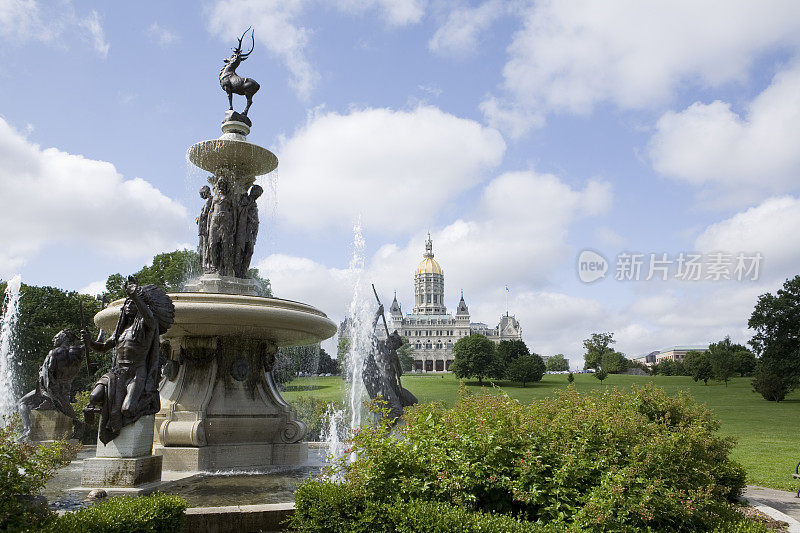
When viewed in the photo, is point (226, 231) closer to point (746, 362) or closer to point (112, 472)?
point (112, 472)

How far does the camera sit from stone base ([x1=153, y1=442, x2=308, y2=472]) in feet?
27.0

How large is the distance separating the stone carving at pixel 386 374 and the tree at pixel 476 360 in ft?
181

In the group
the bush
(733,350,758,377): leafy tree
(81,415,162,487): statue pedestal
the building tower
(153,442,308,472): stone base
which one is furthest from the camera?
the building tower

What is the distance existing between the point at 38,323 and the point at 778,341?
2133 inches

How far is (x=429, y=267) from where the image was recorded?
16838 cm

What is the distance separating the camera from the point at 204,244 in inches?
409

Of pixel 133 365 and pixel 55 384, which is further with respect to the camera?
pixel 55 384

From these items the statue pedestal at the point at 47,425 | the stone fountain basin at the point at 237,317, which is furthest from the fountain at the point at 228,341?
the statue pedestal at the point at 47,425

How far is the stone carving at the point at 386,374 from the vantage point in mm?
12391

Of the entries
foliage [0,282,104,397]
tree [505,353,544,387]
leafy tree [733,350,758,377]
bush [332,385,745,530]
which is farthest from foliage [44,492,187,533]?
leafy tree [733,350,758,377]

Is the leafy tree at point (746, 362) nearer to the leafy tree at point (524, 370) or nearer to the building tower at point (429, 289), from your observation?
the leafy tree at point (524, 370)

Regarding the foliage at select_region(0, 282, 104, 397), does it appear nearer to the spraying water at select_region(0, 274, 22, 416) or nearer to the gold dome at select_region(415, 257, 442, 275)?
the spraying water at select_region(0, 274, 22, 416)

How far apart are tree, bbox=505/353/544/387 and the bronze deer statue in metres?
54.3

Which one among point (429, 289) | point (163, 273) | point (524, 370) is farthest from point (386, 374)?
point (429, 289)
